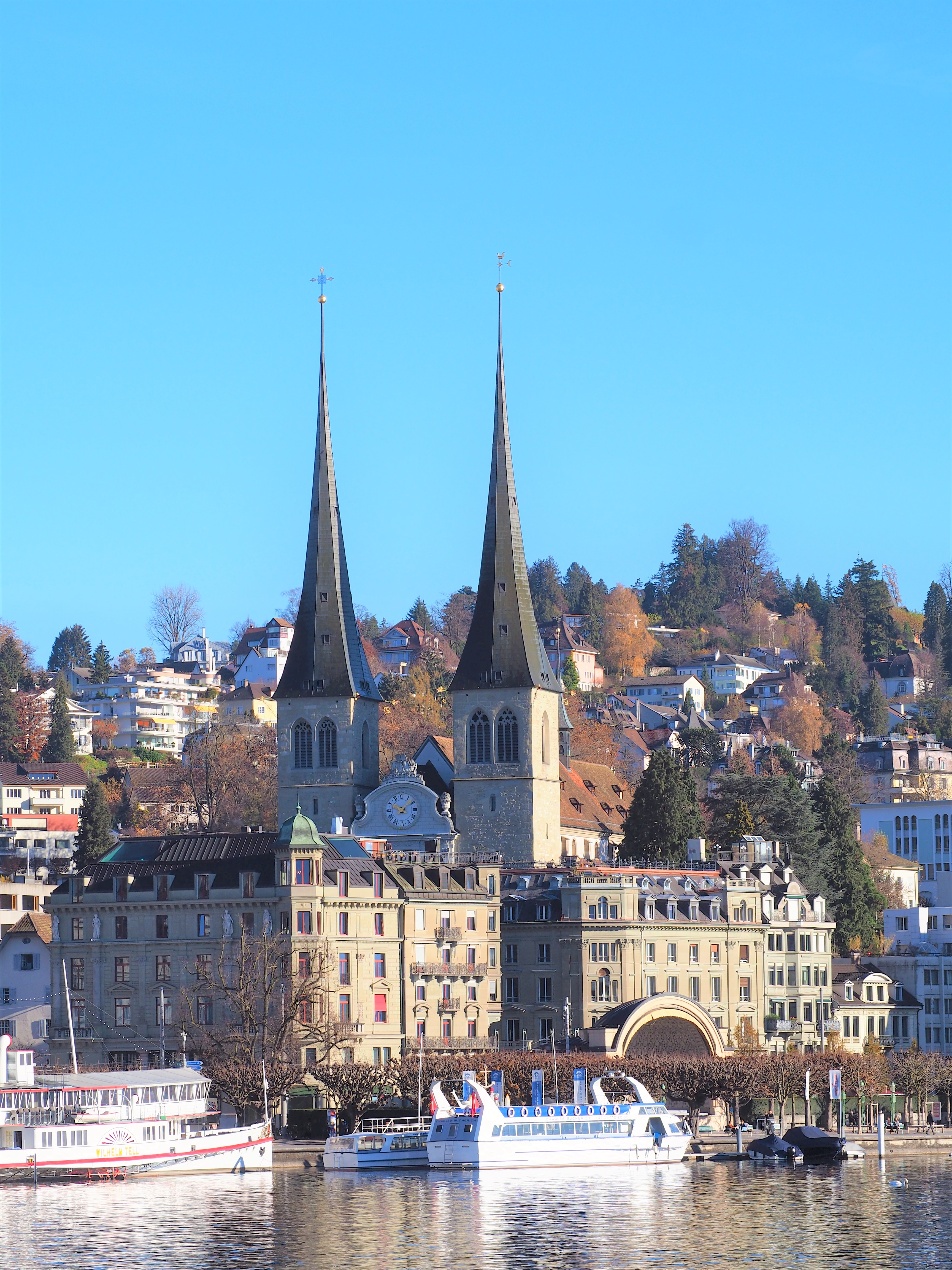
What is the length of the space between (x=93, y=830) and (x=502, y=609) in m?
39.2

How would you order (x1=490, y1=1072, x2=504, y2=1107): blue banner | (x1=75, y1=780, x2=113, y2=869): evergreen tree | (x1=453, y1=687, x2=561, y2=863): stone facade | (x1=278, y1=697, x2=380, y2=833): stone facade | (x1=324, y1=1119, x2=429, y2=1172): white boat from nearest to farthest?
1. (x1=324, y1=1119, x2=429, y2=1172): white boat
2. (x1=490, y1=1072, x2=504, y2=1107): blue banner
3. (x1=453, y1=687, x2=561, y2=863): stone facade
4. (x1=278, y1=697, x2=380, y2=833): stone facade
5. (x1=75, y1=780, x2=113, y2=869): evergreen tree

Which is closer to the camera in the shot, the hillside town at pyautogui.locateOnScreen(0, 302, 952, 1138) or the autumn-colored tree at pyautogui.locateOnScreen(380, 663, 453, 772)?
the hillside town at pyautogui.locateOnScreen(0, 302, 952, 1138)

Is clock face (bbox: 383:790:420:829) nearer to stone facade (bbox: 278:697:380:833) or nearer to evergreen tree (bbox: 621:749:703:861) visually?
stone facade (bbox: 278:697:380:833)

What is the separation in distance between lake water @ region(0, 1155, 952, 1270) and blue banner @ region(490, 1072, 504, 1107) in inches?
160

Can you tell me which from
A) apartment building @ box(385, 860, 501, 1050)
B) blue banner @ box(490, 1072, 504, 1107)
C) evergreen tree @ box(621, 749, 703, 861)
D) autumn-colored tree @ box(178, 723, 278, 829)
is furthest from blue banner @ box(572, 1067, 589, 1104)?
autumn-colored tree @ box(178, 723, 278, 829)

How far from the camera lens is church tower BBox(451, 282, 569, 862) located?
139 m

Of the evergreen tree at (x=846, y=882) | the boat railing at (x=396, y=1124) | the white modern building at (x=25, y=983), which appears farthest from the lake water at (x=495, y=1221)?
the evergreen tree at (x=846, y=882)

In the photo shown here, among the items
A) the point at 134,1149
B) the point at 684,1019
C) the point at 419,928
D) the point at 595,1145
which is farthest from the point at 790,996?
the point at 134,1149

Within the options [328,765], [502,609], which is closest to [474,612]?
[502,609]

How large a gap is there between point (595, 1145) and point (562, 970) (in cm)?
2261

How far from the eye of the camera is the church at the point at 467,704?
139m

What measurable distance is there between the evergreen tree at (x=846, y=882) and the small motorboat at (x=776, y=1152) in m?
37.6

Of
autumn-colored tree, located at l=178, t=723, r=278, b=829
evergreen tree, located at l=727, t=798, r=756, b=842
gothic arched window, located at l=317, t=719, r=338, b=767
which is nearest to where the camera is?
gothic arched window, located at l=317, t=719, r=338, b=767

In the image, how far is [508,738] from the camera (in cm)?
13912
